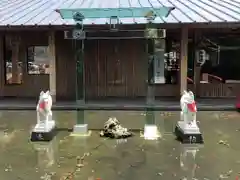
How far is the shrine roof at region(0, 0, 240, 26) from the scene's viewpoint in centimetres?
1388

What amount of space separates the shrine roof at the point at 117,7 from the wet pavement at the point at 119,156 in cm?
481

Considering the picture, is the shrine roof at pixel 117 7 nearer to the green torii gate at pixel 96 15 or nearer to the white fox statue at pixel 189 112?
the green torii gate at pixel 96 15

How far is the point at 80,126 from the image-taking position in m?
9.27

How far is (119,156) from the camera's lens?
7.31 m

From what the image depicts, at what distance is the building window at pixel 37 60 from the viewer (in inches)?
633

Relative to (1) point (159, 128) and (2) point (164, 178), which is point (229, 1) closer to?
(1) point (159, 128)

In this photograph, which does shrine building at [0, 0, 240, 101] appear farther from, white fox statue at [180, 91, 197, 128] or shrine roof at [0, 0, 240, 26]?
white fox statue at [180, 91, 197, 128]

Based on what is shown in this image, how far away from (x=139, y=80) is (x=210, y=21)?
153 inches

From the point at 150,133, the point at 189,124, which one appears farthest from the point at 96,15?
the point at 189,124

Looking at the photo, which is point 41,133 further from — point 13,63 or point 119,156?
point 13,63

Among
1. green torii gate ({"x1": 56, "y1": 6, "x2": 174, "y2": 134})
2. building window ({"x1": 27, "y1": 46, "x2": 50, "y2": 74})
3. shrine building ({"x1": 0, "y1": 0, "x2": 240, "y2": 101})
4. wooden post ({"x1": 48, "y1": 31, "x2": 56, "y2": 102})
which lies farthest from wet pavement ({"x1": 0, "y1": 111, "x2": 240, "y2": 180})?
building window ({"x1": 27, "y1": 46, "x2": 50, "y2": 74})

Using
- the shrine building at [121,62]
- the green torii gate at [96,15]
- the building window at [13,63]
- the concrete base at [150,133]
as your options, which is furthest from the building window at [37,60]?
the concrete base at [150,133]

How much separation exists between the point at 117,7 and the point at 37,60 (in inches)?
161

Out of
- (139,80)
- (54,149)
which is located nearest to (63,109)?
(139,80)
